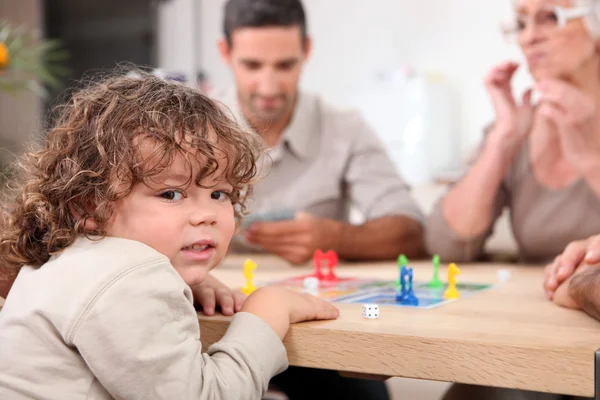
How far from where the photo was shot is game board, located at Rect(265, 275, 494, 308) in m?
1.11

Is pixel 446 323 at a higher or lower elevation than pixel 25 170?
lower

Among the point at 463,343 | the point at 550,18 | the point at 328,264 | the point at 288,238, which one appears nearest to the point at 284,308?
the point at 463,343

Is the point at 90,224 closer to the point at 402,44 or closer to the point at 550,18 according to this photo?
the point at 550,18

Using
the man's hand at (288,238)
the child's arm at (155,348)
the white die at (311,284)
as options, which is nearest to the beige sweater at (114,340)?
the child's arm at (155,348)

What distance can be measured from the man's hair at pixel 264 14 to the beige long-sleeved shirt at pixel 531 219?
0.69 metres

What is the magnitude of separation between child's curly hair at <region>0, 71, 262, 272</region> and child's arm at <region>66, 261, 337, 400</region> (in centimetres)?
13

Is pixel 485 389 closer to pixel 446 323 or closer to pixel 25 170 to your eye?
pixel 446 323

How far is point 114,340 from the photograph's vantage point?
774 mm

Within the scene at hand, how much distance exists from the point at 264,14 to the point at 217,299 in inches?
46.8

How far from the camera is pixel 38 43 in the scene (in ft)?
13.7

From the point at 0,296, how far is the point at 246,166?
0.41m

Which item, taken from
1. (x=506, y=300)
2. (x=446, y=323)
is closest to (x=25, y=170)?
(x=446, y=323)

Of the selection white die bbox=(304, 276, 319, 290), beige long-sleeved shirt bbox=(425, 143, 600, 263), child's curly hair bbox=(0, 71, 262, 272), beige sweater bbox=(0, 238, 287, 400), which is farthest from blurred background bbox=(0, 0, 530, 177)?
beige sweater bbox=(0, 238, 287, 400)

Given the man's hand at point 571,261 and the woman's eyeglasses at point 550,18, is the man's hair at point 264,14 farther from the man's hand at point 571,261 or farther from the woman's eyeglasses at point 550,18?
the man's hand at point 571,261
